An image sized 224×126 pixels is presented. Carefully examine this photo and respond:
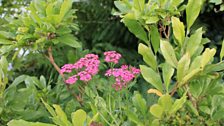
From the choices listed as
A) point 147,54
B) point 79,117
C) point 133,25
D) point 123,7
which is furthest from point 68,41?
point 79,117

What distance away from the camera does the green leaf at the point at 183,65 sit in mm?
1122

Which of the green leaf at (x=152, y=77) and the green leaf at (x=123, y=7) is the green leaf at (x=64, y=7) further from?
the green leaf at (x=152, y=77)

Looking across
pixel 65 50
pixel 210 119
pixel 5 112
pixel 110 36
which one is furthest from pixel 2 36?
pixel 110 36

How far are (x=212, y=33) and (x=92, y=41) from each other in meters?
1.09

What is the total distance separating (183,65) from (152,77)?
0.37 feet

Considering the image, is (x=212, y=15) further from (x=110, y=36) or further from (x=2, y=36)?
(x=2, y=36)

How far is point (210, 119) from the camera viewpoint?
1.30 meters

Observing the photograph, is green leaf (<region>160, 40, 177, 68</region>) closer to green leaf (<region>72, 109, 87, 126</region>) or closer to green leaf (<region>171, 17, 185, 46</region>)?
green leaf (<region>171, 17, 185, 46</region>)

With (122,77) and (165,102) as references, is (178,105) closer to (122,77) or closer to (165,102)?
(165,102)

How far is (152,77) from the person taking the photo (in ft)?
3.95

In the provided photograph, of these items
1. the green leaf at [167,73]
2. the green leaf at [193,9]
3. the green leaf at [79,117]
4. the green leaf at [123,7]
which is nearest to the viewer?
the green leaf at [79,117]

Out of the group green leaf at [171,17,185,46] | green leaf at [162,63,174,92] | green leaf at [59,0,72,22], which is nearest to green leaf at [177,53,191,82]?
green leaf at [162,63,174,92]

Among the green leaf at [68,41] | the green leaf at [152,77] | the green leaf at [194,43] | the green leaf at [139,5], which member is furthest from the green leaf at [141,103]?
the green leaf at [68,41]

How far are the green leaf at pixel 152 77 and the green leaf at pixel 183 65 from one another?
0.25 ft
